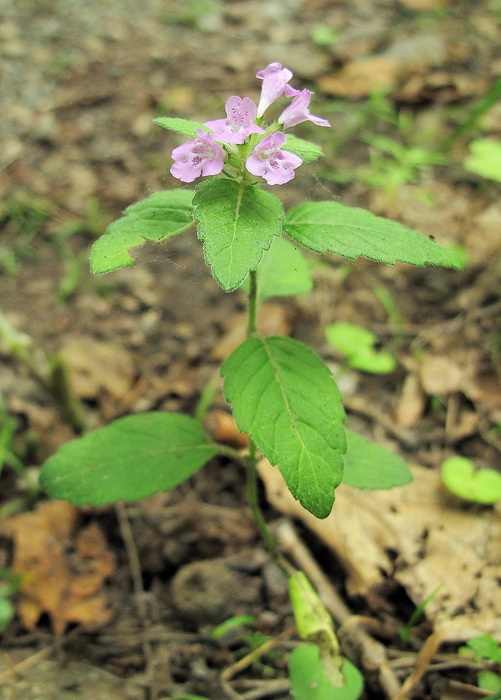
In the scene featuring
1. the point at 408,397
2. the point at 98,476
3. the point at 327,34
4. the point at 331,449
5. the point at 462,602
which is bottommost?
the point at 462,602

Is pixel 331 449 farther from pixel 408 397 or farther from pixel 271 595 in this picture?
pixel 408 397

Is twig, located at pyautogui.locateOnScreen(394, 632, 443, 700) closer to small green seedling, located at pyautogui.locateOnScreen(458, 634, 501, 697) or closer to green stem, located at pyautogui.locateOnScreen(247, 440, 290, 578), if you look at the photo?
small green seedling, located at pyautogui.locateOnScreen(458, 634, 501, 697)

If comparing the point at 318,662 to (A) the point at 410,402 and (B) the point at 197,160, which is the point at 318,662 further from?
(B) the point at 197,160

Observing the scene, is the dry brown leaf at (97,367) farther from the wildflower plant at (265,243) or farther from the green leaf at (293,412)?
the green leaf at (293,412)

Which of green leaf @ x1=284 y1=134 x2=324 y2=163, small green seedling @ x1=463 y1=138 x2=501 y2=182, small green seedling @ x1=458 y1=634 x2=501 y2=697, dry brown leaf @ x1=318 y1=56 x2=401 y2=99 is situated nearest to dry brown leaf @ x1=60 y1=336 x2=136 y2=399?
→ green leaf @ x1=284 y1=134 x2=324 y2=163

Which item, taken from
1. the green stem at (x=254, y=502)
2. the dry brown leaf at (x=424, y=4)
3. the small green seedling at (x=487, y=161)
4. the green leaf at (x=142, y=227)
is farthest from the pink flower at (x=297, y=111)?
the dry brown leaf at (x=424, y=4)

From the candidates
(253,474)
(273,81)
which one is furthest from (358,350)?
(273,81)

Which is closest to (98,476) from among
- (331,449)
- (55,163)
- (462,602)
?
(331,449)
